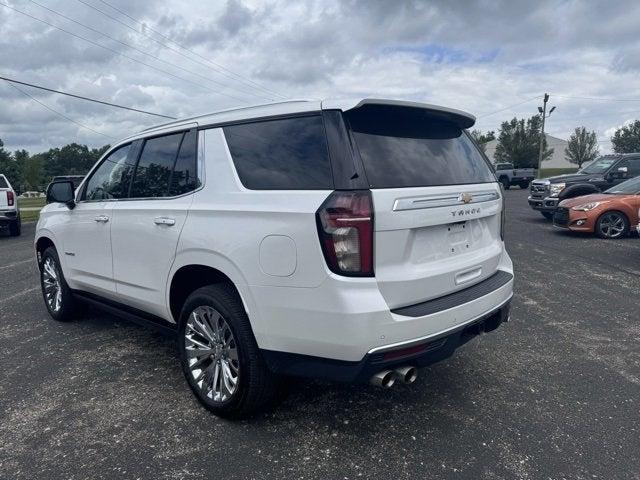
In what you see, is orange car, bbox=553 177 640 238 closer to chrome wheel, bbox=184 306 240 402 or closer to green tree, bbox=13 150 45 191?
chrome wheel, bbox=184 306 240 402

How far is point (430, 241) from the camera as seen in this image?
9.09 feet

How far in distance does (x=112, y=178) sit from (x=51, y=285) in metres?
1.81

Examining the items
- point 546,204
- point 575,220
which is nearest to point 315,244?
point 575,220

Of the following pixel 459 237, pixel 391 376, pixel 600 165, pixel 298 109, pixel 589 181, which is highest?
pixel 298 109

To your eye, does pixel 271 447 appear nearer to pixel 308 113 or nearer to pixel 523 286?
pixel 308 113

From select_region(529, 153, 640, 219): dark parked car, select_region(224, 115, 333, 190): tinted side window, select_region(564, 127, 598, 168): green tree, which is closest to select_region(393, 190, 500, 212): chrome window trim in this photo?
select_region(224, 115, 333, 190): tinted side window

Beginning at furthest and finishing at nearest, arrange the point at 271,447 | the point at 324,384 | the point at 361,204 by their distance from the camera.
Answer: the point at 324,384, the point at 271,447, the point at 361,204

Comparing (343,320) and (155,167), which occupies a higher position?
(155,167)

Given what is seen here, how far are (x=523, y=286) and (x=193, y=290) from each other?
472cm

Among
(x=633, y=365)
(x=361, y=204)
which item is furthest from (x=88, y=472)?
(x=633, y=365)

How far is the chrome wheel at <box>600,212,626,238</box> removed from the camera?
10758 millimetres

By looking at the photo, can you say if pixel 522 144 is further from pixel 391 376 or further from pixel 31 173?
pixel 31 173

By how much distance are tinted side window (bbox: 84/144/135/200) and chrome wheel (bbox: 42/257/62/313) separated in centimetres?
110

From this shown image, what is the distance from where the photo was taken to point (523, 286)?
6551mm
